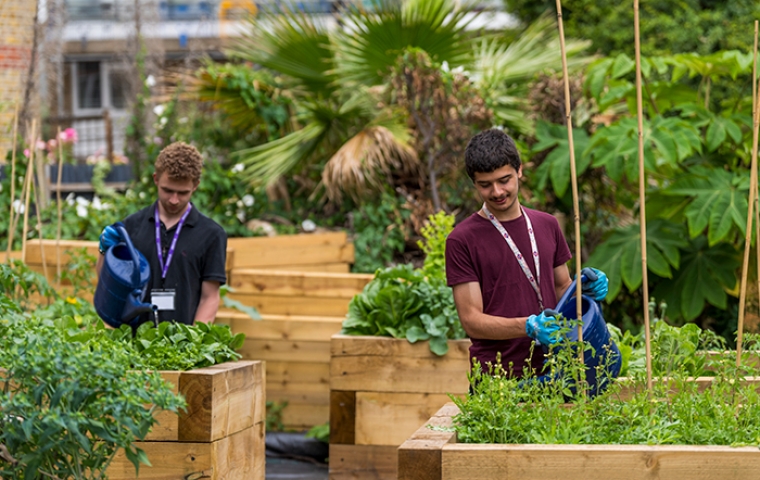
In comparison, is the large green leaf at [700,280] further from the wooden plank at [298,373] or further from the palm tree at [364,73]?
the wooden plank at [298,373]

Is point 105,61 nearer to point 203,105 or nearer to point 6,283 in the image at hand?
point 203,105

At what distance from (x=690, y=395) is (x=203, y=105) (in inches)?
242

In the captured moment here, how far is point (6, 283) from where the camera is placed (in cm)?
347

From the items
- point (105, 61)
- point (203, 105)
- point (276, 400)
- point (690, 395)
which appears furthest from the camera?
point (105, 61)

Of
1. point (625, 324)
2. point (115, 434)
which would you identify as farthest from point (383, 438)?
point (625, 324)

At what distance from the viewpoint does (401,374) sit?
421 cm

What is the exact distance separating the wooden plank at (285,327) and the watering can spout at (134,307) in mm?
1921

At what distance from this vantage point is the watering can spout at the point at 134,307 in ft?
11.3

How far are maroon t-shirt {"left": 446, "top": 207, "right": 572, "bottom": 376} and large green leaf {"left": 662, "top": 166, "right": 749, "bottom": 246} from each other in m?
2.68

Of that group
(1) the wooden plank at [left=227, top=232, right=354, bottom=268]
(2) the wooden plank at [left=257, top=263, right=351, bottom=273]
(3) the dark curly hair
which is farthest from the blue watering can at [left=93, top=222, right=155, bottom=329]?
(2) the wooden plank at [left=257, top=263, right=351, bottom=273]

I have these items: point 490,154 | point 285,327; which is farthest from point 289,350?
point 490,154

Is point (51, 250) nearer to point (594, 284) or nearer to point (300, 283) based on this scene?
point (300, 283)

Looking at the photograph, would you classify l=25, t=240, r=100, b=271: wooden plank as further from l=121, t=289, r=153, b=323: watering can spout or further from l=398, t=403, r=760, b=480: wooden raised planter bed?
l=398, t=403, r=760, b=480: wooden raised planter bed

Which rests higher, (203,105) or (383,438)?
(203,105)
